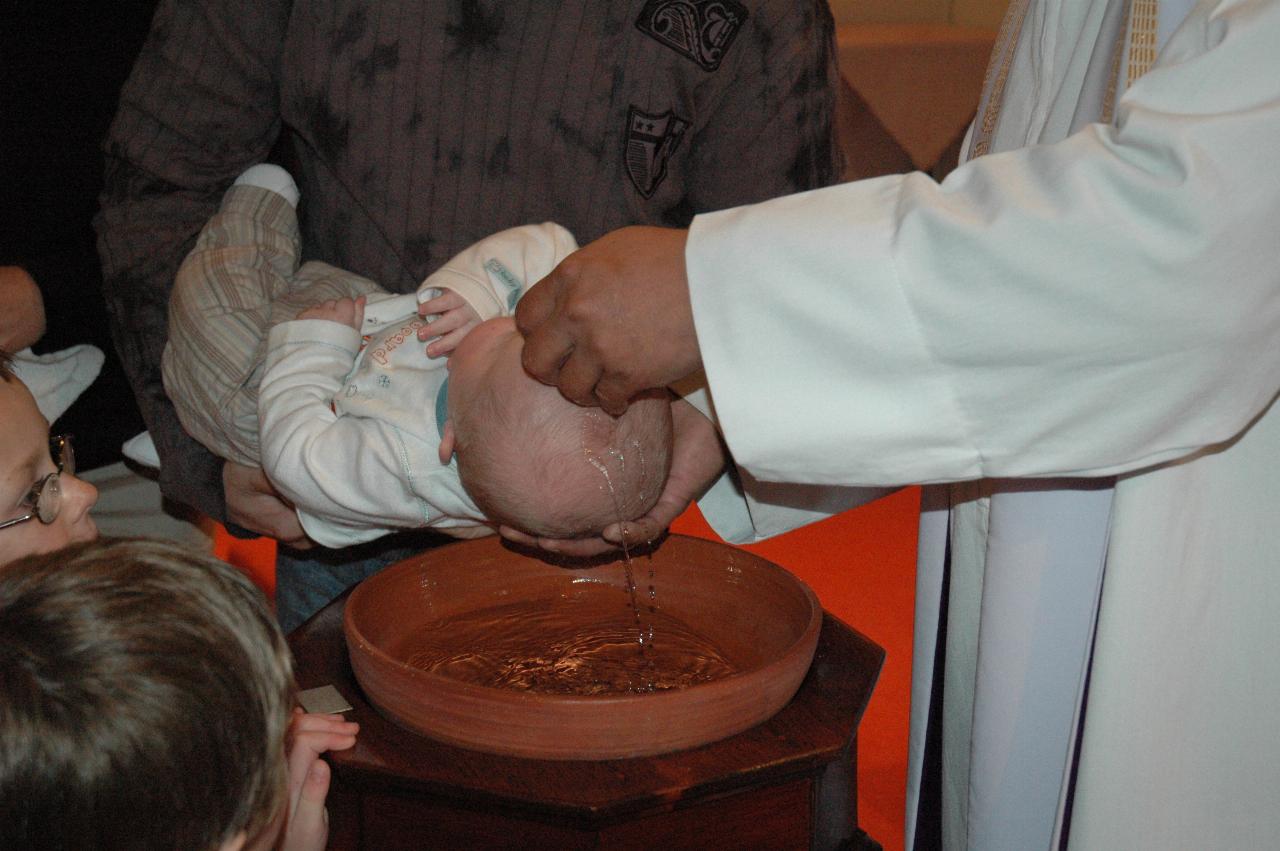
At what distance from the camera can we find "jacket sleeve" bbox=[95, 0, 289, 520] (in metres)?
1.91

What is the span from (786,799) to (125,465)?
65.7 inches

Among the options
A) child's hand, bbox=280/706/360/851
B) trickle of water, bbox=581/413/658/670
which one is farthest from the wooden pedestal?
trickle of water, bbox=581/413/658/670

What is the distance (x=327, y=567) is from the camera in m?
2.17

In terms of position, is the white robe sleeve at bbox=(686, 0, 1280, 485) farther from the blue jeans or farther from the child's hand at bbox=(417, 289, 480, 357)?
the blue jeans

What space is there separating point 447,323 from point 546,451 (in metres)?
0.29

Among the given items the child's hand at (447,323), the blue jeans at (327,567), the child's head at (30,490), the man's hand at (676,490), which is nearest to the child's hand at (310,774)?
the child's head at (30,490)

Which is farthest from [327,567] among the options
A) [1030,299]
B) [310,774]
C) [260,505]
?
[1030,299]

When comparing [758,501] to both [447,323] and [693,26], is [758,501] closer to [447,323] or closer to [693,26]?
[447,323]

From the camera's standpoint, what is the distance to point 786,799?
1.35 metres

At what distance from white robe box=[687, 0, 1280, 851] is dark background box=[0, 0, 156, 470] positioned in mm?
1420

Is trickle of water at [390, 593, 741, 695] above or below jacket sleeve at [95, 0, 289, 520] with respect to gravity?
below

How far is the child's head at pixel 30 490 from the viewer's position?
137 centimetres

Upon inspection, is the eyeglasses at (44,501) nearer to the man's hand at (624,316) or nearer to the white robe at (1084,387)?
the man's hand at (624,316)

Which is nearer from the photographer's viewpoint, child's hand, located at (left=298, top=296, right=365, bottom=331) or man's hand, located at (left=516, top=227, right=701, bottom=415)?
man's hand, located at (left=516, top=227, right=701, bottom=415)
